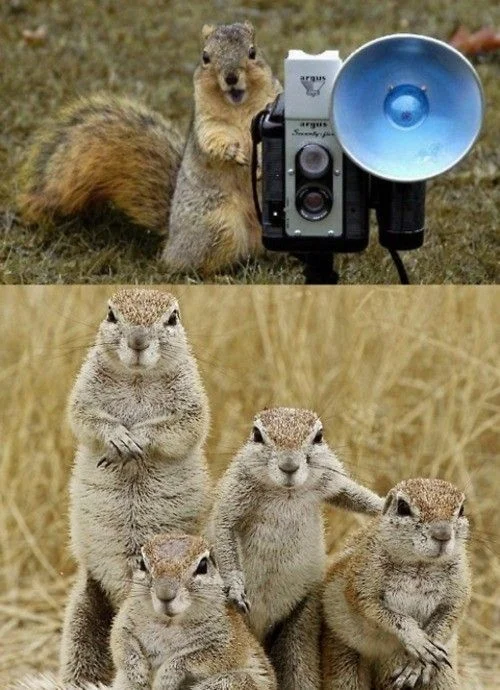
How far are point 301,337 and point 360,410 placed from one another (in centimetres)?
14

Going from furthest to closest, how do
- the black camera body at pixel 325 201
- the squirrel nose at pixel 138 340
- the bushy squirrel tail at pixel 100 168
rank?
the bushy squirrel tail at pixel 100 168 → the black camera body at pixel 325 201 → the squirrel nose at pixel 138 340

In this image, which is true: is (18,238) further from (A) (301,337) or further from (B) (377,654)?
(B) (377,654)

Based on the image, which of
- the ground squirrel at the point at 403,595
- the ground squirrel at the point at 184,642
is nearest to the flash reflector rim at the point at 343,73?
the ground squirrel at the point at 403,595

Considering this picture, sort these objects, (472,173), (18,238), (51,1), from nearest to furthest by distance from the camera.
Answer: (18,238) → (472,173) → (51,1)

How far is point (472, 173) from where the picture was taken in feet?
11.8

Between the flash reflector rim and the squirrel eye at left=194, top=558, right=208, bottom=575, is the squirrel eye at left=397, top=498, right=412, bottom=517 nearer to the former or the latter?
the squirrel eye at left=194, top=558, right=208, bottom=575

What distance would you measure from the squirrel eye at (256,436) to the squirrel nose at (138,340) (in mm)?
182

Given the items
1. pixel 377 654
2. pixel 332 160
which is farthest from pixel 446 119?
pixel 377 654

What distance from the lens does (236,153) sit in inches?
116

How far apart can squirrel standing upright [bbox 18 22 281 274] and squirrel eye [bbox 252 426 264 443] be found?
43.1 inches

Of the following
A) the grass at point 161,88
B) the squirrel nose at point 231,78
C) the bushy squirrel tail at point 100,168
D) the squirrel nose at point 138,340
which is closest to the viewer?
the squirrel nose at point 138,340

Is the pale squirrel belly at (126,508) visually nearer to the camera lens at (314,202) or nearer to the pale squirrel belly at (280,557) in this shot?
the pale squirrel belly at (280,557)

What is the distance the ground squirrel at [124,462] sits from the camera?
196cm

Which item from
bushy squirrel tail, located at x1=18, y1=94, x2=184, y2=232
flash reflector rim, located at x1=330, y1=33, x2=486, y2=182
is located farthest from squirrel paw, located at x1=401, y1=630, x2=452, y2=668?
bushy squirrel tail, located at x1=18, y1=94, x2=184, y2=232
